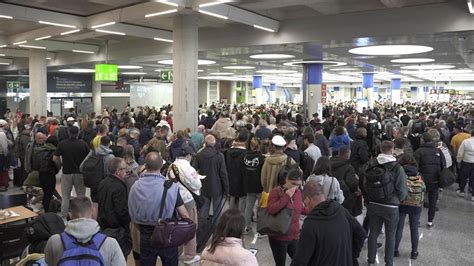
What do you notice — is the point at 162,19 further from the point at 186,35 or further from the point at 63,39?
the point at 63,39

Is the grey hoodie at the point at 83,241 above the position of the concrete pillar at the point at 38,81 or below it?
below

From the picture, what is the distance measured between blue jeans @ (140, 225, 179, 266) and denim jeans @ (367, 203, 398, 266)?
A: 9.13 ft

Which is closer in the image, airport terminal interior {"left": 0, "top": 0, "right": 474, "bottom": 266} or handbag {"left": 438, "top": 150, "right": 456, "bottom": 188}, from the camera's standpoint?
airport terminal interior {"left": 0, "top": 0, "right": 474, "bottom": 266}

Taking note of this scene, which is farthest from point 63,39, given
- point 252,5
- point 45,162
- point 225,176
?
point 225,176

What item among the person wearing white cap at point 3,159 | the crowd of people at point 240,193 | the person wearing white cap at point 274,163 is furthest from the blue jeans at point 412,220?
the person wearing white cap at point 3,159

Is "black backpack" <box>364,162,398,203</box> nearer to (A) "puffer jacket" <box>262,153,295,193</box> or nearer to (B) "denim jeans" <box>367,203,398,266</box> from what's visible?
(B) "denim jeans" <box>367,203,398,266</box>

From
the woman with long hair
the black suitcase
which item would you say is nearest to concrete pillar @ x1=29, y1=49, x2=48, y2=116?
the black suitcase

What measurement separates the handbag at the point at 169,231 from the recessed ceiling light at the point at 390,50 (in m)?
12.8

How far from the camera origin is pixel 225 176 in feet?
21.7

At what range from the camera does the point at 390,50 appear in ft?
53.5

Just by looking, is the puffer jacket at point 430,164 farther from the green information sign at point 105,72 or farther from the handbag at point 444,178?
the green information sign at point 105,72

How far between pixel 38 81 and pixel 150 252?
1812 centimetres

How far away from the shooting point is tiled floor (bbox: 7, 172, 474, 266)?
623 cm

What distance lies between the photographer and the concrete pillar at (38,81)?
19547 millimetres
